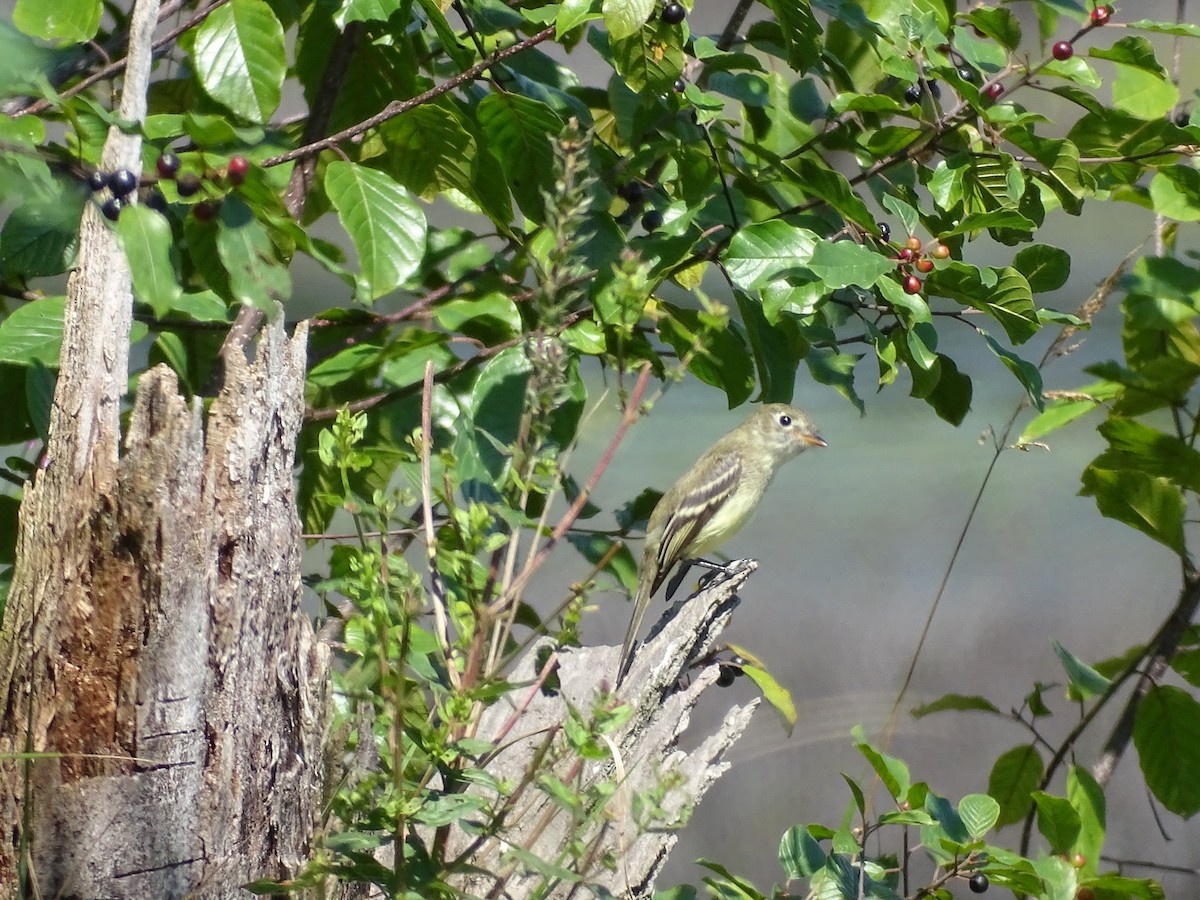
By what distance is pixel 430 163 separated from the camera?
2.34 meters

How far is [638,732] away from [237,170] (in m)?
1.16

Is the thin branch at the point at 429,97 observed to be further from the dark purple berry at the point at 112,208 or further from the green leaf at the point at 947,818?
the green leaf at the point at 947,818

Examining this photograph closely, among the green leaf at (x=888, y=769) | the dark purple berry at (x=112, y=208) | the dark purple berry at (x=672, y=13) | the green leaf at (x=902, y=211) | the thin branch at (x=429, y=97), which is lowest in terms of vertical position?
the green leaf at (x=888, y=769)

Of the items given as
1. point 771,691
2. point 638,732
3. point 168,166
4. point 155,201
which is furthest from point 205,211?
point 771,691

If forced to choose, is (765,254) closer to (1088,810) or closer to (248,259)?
(248,259)

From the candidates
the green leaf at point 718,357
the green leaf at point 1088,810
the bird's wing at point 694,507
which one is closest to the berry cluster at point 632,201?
the green leaf at point 718,357

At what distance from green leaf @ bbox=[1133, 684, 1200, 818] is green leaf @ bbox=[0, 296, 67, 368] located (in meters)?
2.60

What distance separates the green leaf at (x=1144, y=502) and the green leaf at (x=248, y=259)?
214cm

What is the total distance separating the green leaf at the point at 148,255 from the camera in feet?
4.76

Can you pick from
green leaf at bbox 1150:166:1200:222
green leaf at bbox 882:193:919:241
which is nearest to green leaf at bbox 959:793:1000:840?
green leaf at bbox 882:193:919:241

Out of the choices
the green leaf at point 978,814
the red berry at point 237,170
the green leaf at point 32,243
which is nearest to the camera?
the red berry at point 237,170

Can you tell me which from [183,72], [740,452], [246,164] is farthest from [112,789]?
[740,452]

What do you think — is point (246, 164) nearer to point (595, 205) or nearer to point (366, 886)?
point (595, 205)

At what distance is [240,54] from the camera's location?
2.00 m
